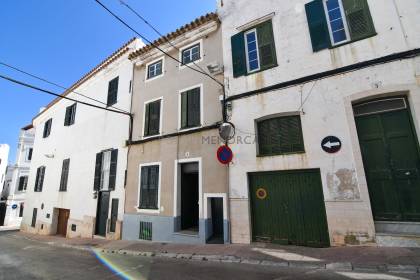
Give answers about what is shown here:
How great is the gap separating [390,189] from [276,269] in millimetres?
3456

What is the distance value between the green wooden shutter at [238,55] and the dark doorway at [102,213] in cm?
873

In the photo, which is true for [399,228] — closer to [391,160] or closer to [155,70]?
[391,160]

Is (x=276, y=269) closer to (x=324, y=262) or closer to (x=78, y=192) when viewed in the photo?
(x=324, y=262)

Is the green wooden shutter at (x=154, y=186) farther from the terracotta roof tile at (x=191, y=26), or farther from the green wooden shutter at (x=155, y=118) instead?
the terracotta roof tile at (x=191, y=26)

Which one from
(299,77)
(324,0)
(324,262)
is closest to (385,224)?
(324,262)

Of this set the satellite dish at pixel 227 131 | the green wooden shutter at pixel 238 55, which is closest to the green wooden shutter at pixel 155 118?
the satellite dish at pixel 227 131

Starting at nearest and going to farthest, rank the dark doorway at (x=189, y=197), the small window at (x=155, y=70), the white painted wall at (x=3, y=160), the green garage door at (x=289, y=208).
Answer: the green garage door at (x=289, y=208) < the dark doorway at (x=189, y=197) < the small window at (x=155, y=70) < the white painted wall at (x=3, y=160)

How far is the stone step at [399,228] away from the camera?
5.02 metres

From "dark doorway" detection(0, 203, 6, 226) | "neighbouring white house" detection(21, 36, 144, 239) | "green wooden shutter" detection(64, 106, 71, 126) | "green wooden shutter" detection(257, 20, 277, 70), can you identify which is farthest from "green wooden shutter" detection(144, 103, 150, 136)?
"dark doorway" detection(0, 203, 6, 226)

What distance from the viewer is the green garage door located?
5902 mm

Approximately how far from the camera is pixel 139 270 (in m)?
5.48

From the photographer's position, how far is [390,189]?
213 inches

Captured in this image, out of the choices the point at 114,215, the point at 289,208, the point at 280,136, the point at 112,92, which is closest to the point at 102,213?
the point at 114,215

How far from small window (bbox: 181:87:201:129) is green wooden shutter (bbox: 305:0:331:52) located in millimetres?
4350
